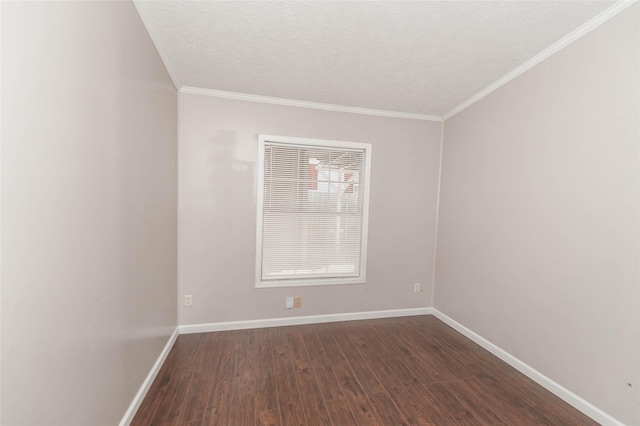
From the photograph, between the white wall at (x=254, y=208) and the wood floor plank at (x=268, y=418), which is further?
the white wall at (x=254, y=208)

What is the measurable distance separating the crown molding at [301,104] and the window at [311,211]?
0.40 meters

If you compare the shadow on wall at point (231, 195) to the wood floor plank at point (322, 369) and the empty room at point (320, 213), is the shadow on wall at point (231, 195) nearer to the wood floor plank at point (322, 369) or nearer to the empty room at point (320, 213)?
the empty room at point (320, 213)

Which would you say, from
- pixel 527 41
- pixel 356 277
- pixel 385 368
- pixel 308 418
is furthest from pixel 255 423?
pixel 527 41

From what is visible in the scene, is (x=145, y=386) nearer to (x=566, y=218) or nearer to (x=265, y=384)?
(x=265, y=384)

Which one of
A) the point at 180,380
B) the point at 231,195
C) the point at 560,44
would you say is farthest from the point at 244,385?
the point at 560,44

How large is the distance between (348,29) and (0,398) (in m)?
2.39

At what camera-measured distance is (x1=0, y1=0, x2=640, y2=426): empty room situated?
1.00 meters

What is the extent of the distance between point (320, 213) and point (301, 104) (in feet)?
4.22

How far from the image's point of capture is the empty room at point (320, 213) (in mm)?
997

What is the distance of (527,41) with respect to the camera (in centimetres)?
191

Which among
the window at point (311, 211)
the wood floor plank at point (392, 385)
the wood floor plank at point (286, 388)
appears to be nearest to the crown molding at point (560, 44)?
the window at point (311, 211)

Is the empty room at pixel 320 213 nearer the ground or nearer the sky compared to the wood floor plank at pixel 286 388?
nearer the sky

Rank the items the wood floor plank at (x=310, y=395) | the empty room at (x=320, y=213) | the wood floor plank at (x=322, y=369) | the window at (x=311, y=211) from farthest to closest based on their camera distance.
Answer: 1. the window at (x=311, y=211)
2. the wood floor plank at (x=322, y=369)
3. the wood floor plank at (x=310, y=395)
4. the empty room at (x=320, y=213)

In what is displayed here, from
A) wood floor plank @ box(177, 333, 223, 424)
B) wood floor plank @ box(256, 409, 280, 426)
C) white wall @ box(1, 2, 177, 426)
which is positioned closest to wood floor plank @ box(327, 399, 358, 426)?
wood floor plank @ box(256, 409, 280, 426)
